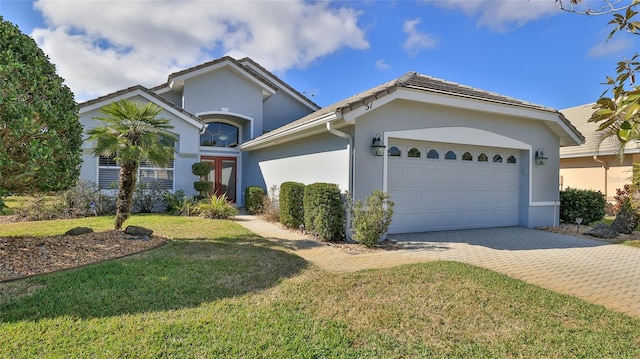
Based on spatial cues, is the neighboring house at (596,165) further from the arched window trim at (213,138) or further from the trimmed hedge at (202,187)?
the arched window trim at (213,138)

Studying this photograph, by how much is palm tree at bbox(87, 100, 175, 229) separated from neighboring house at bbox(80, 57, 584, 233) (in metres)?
4.45

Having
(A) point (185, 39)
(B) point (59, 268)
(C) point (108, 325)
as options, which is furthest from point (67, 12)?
(C) point (108, 325)

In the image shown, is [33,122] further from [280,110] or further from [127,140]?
[280,110]

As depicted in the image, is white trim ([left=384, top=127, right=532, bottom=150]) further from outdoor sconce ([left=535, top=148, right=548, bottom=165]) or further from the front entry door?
the front entry door

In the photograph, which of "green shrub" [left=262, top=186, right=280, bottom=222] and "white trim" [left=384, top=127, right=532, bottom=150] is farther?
"green shrub" [left=262, top=186, right=280, bottom=222]

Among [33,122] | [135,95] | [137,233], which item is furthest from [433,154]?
[135,95]

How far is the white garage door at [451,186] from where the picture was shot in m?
10.6

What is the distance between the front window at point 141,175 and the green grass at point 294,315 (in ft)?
34.3

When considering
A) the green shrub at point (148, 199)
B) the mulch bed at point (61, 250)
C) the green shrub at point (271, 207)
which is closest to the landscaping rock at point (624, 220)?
the green shrub at point (271, 207)

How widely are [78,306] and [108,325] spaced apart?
37.2 inches

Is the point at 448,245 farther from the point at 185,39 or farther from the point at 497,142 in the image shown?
the point at 185,39

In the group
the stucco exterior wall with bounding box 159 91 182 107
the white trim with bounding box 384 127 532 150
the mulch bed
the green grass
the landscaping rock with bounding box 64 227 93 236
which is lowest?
the green grass

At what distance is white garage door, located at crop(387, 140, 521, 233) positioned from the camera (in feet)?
34.8

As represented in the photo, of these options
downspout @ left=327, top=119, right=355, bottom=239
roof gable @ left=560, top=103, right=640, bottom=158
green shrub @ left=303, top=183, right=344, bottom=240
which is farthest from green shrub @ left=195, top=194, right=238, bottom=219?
roof gable @ left=560, top=103, right=640, bottom=158
